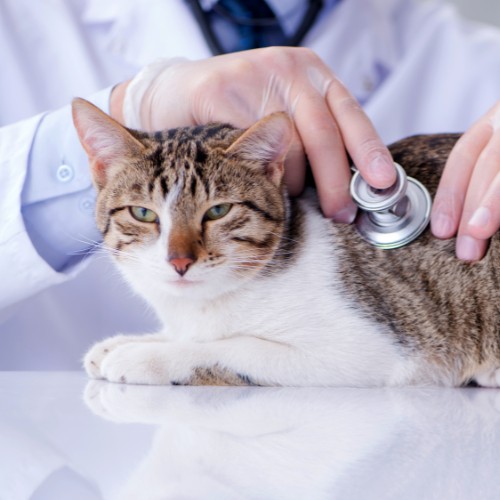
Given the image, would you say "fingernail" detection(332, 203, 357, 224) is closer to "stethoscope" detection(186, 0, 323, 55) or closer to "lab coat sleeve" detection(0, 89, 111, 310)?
"lab coat sleeve" detection(0, 89, 111, 310)

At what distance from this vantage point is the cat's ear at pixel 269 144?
984mm

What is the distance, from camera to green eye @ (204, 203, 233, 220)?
1.00 m

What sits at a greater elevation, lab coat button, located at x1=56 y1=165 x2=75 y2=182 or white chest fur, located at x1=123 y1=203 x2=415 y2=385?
lab coat button, located at x1=56 y1=165 x2=75 y2=182

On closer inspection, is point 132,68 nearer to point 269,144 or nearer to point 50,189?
point 50,189

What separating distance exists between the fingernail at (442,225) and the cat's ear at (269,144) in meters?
0.25

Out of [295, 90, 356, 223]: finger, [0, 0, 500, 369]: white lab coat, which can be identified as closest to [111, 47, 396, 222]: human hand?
[295, 90, 356, 223]: finger

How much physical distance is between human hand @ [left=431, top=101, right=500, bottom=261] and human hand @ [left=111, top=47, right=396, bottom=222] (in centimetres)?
12

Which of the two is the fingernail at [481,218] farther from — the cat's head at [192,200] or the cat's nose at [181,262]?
the cat's nose at [181,262]

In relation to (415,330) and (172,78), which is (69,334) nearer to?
(172,78)

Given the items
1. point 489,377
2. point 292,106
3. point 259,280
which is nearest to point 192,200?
point 259,280

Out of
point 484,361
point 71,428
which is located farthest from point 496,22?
point 71,428

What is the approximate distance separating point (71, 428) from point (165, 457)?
0.15 m

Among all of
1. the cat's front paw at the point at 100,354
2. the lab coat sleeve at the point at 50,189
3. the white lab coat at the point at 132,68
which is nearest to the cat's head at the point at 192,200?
the cat's front paw at the point at 100,354

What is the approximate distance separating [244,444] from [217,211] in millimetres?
445
